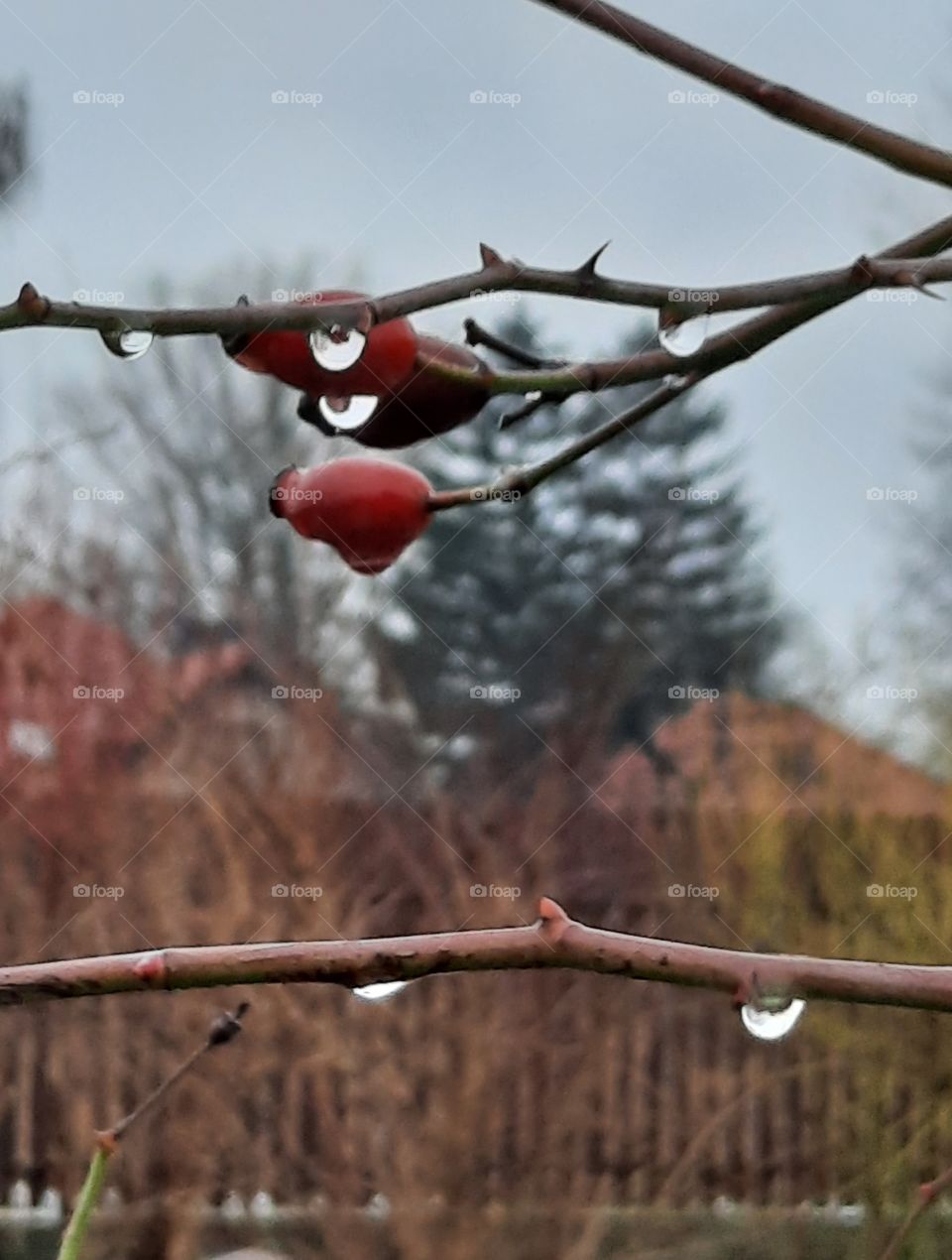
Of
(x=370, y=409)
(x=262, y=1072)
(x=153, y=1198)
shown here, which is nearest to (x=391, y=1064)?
(x=262, y=1072)

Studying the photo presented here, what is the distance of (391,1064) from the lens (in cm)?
314

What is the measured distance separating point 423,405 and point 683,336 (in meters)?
0.12

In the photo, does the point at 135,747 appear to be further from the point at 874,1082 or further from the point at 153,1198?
the point at 874,1082

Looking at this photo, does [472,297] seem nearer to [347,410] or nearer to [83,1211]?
[347,410]

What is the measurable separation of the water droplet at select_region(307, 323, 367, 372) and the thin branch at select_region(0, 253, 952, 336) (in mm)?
49

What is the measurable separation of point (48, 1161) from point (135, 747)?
110 centimetres

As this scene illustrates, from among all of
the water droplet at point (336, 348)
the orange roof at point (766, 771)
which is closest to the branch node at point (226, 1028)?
→ the water droplet at point (336, 348)

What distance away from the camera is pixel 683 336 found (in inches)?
24.5

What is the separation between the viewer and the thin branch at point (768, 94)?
0.53m

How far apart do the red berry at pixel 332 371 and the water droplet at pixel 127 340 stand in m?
0.03

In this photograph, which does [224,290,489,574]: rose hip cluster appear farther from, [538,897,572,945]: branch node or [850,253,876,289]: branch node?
[538,897,572,945]: branch node

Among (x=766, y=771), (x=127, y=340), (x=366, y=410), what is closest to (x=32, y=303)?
(x=127, y=340)

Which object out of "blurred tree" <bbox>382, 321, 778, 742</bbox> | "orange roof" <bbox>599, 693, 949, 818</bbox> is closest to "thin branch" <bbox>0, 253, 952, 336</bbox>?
"orange roof" <bbox>599, 693, 949, 818</bbox>

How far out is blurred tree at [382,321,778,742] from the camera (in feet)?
14.6
